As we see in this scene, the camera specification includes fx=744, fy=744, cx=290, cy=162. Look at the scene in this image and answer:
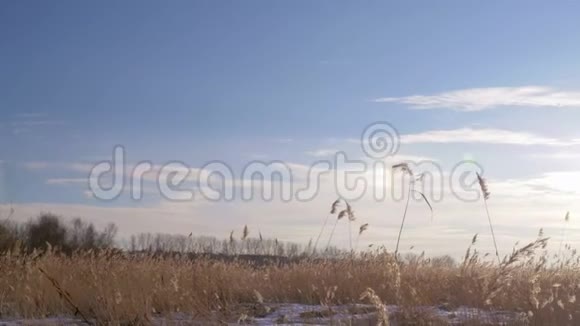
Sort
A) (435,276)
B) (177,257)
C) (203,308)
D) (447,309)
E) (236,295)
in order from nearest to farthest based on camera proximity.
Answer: (203,308)
(447,309)
(236,295)
(435,276)
(177,257)

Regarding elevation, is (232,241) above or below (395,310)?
above

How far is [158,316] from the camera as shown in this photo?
8.24m

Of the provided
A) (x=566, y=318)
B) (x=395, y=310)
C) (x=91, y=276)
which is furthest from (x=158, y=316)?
(x=566, y=318)

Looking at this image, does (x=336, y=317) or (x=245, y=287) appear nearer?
(x=336, y=317)

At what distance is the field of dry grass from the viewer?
781 cm

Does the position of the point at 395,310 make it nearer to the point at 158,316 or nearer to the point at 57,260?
the point at 158,316

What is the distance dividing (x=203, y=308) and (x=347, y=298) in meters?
2.32

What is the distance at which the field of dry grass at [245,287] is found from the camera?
25.6 feet

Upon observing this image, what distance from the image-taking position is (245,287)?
10062 millimetres

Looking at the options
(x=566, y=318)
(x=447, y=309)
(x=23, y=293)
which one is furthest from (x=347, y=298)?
(x=23, y=293)

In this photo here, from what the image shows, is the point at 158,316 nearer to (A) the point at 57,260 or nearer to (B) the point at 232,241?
(B) the point at 232,241

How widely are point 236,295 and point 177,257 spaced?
2796 millimetres

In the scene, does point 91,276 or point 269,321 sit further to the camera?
point 91,276

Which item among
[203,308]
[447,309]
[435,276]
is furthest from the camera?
[435,276]
